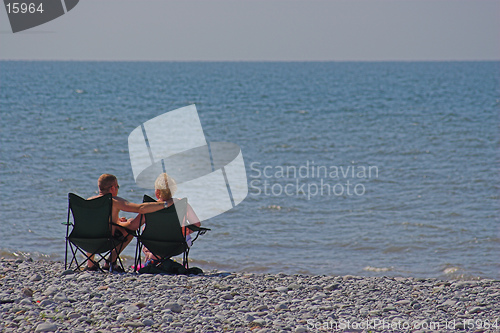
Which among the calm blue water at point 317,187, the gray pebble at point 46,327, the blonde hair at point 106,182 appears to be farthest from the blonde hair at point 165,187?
the calm blue water at point 317,187

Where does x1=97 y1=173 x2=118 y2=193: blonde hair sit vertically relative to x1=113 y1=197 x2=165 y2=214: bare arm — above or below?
above

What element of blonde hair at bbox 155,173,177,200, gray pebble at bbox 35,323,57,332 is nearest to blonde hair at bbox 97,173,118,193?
blonde hair at bbox 155,173,177,200

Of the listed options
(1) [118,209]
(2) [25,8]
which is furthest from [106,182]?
(2) [25,8]

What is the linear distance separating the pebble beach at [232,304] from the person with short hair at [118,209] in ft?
0.82

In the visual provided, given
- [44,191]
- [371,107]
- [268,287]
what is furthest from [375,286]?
[371,107]

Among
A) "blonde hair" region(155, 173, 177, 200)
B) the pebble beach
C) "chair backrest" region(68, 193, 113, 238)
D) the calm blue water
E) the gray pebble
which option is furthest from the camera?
the calm blue water

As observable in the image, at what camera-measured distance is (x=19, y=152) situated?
15.1 m

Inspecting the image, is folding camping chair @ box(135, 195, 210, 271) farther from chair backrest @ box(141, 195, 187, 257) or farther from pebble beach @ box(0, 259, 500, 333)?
pebble beach @ box(0, 259, 500, 333)

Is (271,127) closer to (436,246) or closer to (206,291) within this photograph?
(436,246)

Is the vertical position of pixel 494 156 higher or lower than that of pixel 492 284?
lower

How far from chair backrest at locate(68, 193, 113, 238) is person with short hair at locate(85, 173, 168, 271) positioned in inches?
3.5

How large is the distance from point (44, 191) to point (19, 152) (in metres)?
5.03

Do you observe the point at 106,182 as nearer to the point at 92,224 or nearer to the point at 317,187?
the point at 92,224

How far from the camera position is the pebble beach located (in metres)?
3.87
